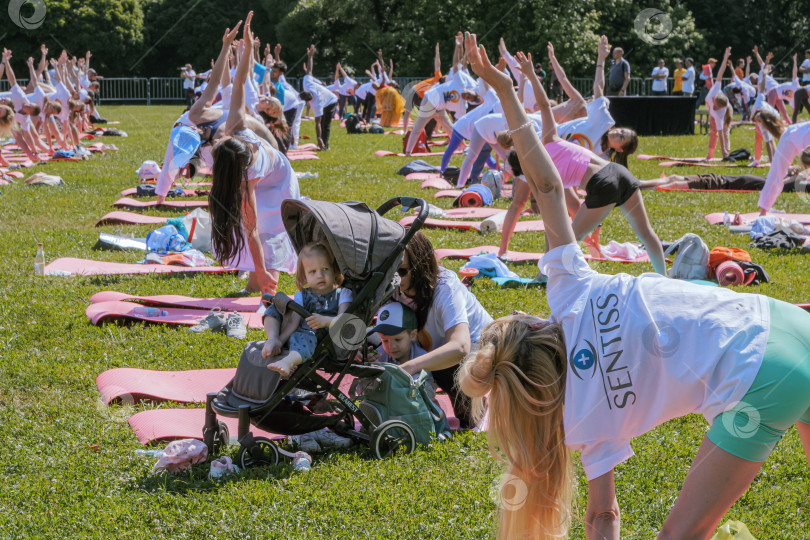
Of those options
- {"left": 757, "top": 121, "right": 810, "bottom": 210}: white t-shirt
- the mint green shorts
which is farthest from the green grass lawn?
{"left": 757, "top": 121, "right": 810, "bottom": 210}: white t-shirt

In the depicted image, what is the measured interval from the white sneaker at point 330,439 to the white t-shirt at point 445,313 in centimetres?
66

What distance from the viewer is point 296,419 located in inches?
169

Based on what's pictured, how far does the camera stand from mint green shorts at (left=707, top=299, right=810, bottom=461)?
2.23 meters

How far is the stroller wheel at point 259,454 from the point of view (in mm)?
4102

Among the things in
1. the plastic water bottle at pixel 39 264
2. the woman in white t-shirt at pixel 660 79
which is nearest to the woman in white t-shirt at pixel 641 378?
the plastic water bottle at pixel 39 264

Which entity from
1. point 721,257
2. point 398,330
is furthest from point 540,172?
point 721,257

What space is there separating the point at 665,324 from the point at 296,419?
244cm

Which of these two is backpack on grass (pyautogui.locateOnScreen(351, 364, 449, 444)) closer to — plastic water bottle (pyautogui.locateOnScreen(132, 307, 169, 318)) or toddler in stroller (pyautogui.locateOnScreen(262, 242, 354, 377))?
toddler in stroller (pyautogui.locateOnScreen(262, 242, 354, 377))

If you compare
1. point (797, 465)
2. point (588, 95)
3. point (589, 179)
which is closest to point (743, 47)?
point (588, 95)

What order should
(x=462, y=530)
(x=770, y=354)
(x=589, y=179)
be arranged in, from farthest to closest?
(x=589, y=179) < (x=462, y=530) < (x=770, y=354)

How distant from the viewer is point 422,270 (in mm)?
4332

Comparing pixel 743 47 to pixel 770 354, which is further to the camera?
pixel 743 47

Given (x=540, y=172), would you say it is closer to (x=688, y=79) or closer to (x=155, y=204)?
(x=155, y=204)

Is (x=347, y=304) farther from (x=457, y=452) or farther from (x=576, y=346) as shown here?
(x=576, y=346)
